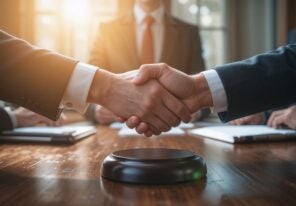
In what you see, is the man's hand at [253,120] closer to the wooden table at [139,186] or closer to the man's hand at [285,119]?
the man's hand at [285,119]

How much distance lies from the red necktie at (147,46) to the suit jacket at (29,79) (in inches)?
65.9

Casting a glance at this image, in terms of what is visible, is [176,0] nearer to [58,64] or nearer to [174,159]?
[58,64]

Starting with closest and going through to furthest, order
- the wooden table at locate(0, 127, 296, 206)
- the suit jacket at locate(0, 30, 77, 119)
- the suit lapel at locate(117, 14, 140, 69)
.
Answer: the wooden table at locate(0, 127, 296, 206) → the suit jacket at locate(0, 30, 77, 119) → the suit lapel at locate(117, 14, 140, 69)

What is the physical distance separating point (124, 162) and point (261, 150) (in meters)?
0.51

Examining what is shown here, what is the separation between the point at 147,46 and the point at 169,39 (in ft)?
0.59

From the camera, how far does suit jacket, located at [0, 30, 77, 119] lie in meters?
1.02

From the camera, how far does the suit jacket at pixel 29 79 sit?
1.02 metres

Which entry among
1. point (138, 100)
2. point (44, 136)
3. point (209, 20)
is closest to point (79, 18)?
point (209, 20)

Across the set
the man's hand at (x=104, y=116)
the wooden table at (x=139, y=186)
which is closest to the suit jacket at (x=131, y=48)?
the man's hand at (x=104, y=116)

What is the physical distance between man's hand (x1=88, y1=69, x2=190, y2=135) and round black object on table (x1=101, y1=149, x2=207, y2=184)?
432mm

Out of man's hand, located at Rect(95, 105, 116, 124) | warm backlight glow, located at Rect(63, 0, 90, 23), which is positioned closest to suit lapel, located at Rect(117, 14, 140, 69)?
man's hand, located at Rect(95, 105, 116, 124)

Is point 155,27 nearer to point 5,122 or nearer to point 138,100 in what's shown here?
point 5,122

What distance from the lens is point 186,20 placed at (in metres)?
4.02

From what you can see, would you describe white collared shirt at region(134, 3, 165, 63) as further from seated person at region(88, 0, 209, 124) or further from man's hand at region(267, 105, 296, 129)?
man's hand at region(267, 105, 296, 129)
